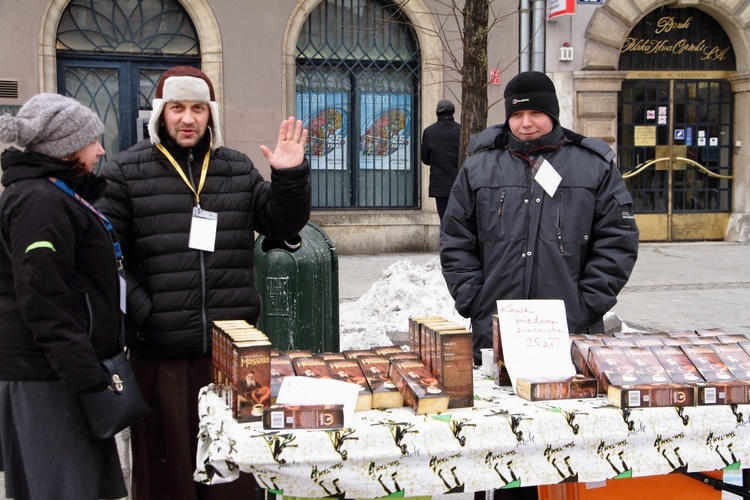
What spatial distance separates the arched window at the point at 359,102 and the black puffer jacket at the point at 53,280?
30.0 feet

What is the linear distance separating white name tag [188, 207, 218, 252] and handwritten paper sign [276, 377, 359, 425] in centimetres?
A: 80

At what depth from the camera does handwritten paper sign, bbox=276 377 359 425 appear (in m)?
2.55

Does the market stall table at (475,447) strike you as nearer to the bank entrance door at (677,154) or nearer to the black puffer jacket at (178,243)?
the black puffer jacket at (178,243)

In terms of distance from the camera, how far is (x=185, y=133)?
10.7 ft

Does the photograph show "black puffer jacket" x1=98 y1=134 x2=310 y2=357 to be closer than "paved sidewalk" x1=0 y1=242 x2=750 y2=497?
Yes

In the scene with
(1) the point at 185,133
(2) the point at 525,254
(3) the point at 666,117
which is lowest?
(2) the point at 525,254

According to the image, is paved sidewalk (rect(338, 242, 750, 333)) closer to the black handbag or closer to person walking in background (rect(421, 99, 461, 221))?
person walking in background (rect(421, 99, 461, 221))

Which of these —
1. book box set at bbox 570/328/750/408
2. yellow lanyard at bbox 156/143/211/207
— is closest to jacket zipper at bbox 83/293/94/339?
yellow lanyard at bbox 156/143/211/207

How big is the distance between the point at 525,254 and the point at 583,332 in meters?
0.41

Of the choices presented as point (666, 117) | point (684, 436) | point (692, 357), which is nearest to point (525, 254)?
point (692, 357)

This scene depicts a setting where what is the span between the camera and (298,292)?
16.4 ft

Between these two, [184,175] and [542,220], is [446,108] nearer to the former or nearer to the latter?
[542,220]

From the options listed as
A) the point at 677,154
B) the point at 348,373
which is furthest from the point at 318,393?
the point at 677,154

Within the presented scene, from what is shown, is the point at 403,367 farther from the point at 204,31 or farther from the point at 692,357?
the point at 204,31
